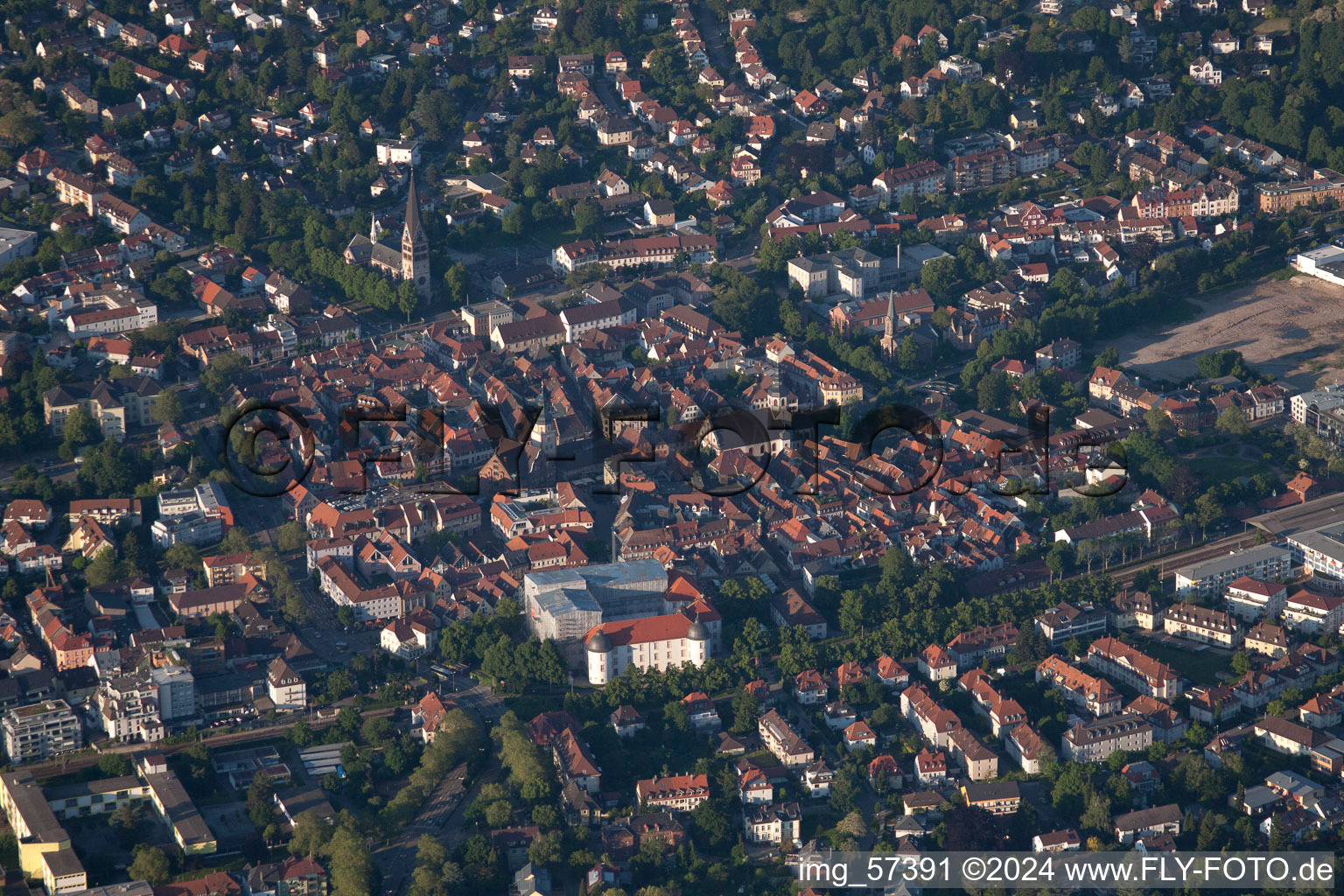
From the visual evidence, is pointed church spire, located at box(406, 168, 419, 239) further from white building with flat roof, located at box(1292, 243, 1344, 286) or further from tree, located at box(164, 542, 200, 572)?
white building with flat roof, located at box(1292, 243, 1344, 286)

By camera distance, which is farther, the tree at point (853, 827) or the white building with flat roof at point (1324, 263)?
the white building with flat roof at point (1324, 263)

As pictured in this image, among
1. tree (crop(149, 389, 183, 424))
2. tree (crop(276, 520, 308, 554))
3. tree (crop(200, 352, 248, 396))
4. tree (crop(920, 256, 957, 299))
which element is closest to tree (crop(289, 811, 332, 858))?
tree (crop(276, 520, 308, 554))

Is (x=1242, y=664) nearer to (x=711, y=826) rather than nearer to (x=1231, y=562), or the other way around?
(x=1231, y=562)

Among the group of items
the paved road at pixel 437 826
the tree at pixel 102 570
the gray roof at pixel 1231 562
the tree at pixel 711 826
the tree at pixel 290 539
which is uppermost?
the tree at pixel 102 570

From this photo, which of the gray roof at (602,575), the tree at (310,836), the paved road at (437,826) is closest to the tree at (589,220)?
the gray roof at (602,575)

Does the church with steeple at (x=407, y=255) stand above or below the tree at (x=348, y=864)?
above

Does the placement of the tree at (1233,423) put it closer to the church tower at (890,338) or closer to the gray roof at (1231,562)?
the gray roof at (1231,562)

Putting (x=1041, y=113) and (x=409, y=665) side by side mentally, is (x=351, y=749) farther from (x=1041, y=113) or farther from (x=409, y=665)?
(x=1041, y=113)

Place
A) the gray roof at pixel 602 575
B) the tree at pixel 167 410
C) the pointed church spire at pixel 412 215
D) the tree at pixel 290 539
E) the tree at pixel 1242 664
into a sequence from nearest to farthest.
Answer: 1. the tree at pixel 1242 664
2. the gray roof at pixel 602 575
3. the tree at pixel 290 539
4. the tree at pixel 167 410
5. the pointed church spire at pixel 412 215
